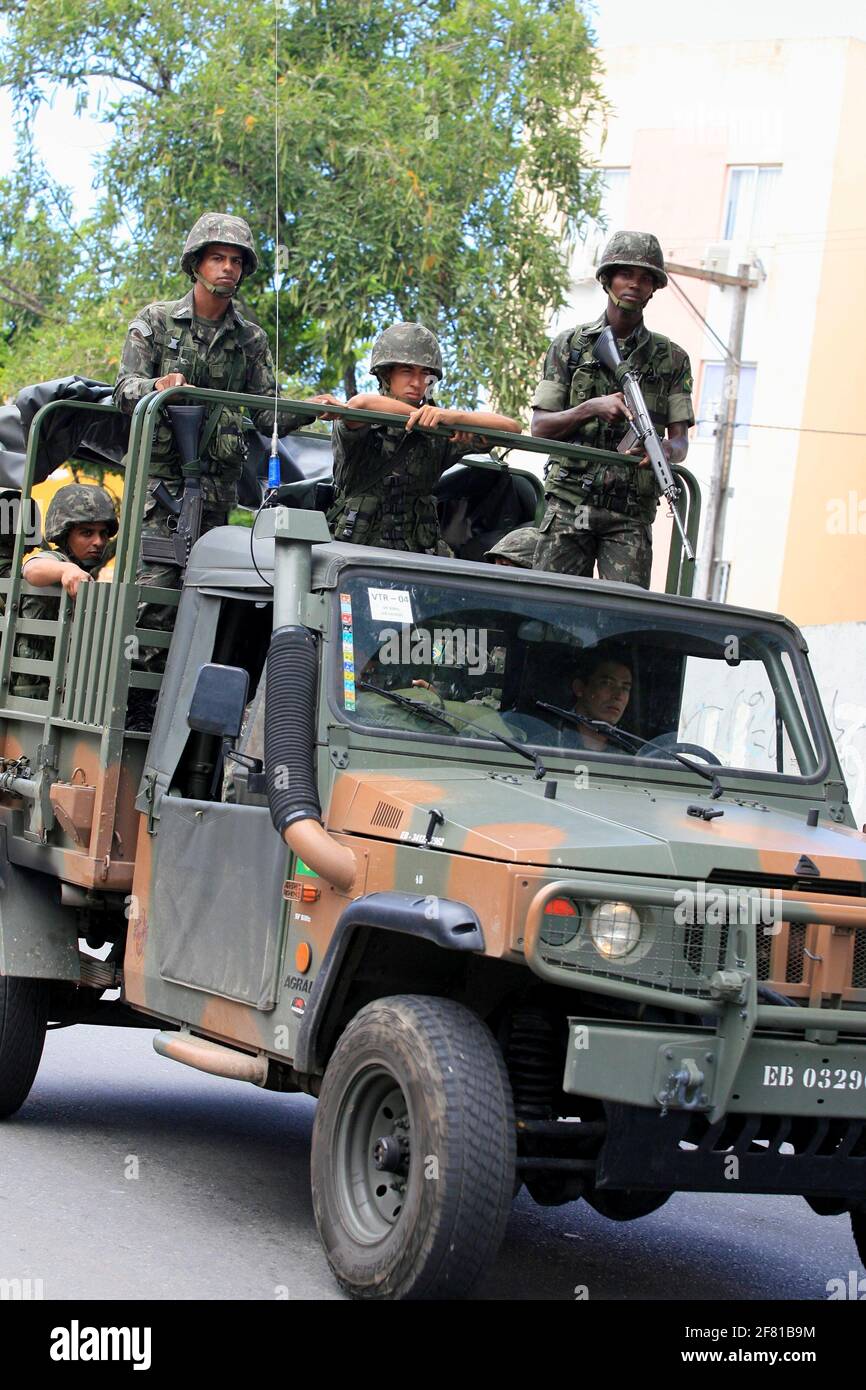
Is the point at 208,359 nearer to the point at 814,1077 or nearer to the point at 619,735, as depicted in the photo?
the point at 619,735

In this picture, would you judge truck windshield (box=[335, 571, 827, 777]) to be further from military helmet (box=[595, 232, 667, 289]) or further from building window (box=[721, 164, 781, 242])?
building window (box=[721, 164, 781, 242])

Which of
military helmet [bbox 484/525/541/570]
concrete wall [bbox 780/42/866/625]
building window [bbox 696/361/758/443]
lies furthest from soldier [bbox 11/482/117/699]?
concrete wall [bbox 780/42/866/625]

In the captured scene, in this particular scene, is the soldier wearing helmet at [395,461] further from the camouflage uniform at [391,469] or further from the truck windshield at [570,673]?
the truck windshield at [570,673]

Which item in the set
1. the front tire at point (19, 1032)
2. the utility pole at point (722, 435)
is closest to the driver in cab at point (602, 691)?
the front tire at point (19, 1032)

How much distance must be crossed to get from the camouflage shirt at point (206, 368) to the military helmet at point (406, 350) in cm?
43

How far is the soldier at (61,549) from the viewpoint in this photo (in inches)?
282

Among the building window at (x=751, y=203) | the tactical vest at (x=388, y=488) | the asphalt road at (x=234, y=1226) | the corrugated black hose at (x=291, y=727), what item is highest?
the building window at (x=751, y=203)

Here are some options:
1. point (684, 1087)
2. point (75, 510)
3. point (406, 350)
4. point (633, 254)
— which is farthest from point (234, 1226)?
point (633, 254)

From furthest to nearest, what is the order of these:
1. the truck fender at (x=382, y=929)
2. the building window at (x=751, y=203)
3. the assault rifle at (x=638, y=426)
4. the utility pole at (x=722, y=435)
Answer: the building window at (x=751, y=203), the utility pole at (x=722, y=435), the assault rifle at (x=638, y=426), the truck fender at (x=382, y=929)

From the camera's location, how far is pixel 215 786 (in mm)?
6117

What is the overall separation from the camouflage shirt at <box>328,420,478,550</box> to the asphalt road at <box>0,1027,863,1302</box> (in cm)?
236

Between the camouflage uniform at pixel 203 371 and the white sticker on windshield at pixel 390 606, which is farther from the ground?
the camouflage uniform at pixel 203 371

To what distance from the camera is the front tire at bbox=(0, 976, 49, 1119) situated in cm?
688

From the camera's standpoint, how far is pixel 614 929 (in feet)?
15.1
